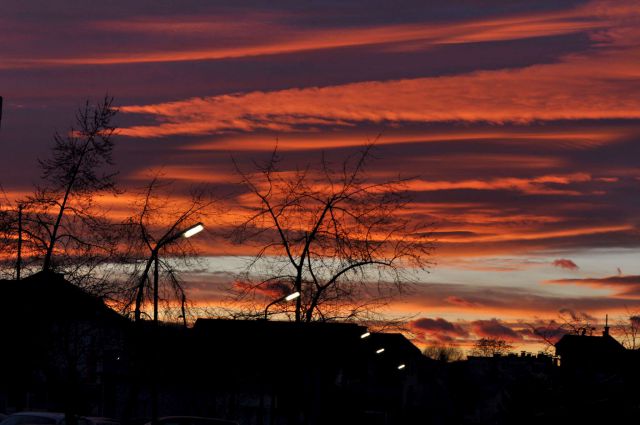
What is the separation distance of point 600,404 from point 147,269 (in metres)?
14.5

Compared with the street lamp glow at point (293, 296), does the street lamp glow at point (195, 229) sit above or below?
above

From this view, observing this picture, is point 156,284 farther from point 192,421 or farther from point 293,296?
point 192,421

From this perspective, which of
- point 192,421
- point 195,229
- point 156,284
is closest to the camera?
point 195,229

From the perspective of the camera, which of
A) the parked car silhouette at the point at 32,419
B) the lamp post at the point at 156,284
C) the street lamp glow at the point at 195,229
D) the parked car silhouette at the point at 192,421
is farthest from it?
the parked car silhouette at the point at 192,421

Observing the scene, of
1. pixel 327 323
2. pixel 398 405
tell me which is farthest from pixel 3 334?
pixel 398 405

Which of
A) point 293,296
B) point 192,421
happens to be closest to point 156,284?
point 293,296

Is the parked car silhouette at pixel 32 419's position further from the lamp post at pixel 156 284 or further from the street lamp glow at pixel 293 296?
the street lamp glow at pixel 293 296

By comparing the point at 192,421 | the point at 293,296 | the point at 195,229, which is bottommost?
the point at 192,421

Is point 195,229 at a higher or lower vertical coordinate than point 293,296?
higher

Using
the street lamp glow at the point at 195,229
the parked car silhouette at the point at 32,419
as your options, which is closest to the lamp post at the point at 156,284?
the street lamp glow at the point at 195,229

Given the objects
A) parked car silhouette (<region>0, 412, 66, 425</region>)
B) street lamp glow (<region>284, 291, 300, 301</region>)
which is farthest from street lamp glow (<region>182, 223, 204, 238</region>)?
parked car silhouette (<region>0, 412, 66, 425</region>)

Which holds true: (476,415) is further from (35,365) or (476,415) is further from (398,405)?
(35,365)

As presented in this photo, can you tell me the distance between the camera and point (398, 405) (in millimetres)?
133125

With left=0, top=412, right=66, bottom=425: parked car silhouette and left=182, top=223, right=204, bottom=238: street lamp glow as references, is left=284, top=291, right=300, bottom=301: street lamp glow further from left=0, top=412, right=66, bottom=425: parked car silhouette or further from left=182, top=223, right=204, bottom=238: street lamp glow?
left=0, top=412, right=66, bottom=425: parked car silhouette
